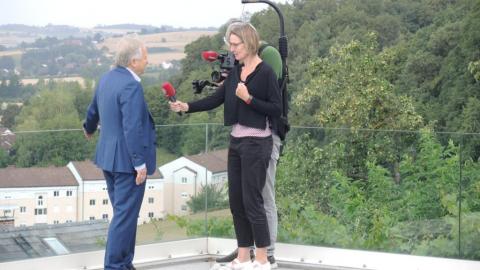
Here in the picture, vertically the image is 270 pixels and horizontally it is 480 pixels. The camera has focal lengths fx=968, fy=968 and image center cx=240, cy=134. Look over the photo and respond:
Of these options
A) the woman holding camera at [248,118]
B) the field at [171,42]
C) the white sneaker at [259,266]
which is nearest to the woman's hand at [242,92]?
the woman holding camera at [248,118]

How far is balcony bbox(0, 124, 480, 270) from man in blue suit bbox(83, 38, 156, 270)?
58 centimetres

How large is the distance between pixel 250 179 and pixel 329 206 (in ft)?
3.63

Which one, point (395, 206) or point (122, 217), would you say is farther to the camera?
point (395, 206)

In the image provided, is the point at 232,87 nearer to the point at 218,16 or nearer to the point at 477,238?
the point at 477,238

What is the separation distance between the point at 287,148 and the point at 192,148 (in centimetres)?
68

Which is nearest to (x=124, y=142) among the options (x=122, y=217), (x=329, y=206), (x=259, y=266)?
(x=122, y=217)

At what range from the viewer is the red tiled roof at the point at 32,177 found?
198 inches

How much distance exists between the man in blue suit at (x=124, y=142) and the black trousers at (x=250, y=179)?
43 centimetres

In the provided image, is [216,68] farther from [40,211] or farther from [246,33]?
[40,211]

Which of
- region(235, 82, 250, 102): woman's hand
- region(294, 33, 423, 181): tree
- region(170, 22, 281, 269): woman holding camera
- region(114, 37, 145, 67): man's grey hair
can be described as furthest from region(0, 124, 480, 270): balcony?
region(294, 33, 423, 181): tree

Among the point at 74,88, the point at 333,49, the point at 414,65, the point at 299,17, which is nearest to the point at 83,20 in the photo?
the point at 299,17

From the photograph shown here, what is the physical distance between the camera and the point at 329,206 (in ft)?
18.9

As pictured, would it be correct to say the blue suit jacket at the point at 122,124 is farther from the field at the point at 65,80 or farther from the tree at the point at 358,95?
the field at the point at 65,80

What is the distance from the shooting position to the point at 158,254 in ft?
18.5
